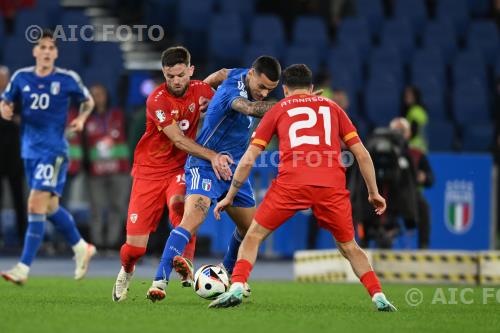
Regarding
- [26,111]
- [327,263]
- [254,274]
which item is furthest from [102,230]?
[26,111]

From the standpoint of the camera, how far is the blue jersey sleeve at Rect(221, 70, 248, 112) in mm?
9539

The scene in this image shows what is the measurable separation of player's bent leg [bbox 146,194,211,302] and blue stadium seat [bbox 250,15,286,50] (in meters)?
10.9

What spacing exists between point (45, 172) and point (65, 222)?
0.76m

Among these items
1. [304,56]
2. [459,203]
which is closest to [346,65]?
[304,56]

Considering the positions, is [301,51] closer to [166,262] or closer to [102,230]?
[102,230]

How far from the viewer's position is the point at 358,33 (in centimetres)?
2061

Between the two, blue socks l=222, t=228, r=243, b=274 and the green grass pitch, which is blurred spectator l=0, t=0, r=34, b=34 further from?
blue socks l=222, t=228, r=243, b=274

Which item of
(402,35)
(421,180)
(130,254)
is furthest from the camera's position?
(402,35)

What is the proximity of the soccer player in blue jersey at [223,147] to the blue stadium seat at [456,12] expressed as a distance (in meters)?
12.2

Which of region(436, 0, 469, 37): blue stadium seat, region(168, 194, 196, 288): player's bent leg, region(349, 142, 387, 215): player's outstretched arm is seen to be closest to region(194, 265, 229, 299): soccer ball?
region(168, 194, 196, 288): player's bent leg

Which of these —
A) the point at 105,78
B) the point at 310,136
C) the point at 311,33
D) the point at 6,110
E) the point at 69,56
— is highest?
the point at 311,33

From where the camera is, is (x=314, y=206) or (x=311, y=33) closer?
(x=314, y=206)

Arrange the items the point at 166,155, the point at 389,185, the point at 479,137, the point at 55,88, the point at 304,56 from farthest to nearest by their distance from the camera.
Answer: the point at 304,56 < the point at 479,137 < the point at 389,185 < the point at 55,88 < the point at 166,155

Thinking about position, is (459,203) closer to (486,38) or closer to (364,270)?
(486,38)
